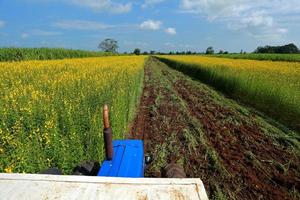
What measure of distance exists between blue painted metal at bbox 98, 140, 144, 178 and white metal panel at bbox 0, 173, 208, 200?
→ 0.88 metres

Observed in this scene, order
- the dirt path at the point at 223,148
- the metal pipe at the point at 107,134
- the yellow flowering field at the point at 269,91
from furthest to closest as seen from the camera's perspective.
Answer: the yellow flowering field at the point at 269,91 < the dirt path at the point at 223,148 < the metal pipe at the point at 107,134

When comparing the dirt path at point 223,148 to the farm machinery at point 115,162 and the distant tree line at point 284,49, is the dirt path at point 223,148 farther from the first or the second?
the distant tree line at point 284,49

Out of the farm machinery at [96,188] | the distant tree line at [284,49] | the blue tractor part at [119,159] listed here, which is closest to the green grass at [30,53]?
the blue tractor part at [119,159]

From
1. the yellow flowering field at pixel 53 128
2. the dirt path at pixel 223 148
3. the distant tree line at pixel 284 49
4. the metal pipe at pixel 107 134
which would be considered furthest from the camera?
the distant tree line at pixel 284 49

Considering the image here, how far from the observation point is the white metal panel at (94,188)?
1831 mm

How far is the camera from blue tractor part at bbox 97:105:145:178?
2919mm

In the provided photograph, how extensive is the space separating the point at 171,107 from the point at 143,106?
1149 mm

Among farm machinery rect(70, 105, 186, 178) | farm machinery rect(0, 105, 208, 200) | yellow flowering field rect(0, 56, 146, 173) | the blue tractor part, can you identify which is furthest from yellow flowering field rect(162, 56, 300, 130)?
farm machinery rect(0, 105, 208, 200)

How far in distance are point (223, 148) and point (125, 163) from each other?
4389mm

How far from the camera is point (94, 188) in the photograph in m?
1.92

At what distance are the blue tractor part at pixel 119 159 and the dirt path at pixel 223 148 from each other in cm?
200

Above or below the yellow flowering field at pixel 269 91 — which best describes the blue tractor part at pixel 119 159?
above

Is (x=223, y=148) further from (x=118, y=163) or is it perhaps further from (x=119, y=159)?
(x=118, y=163)

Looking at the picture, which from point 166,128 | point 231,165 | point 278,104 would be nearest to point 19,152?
point 231,165
